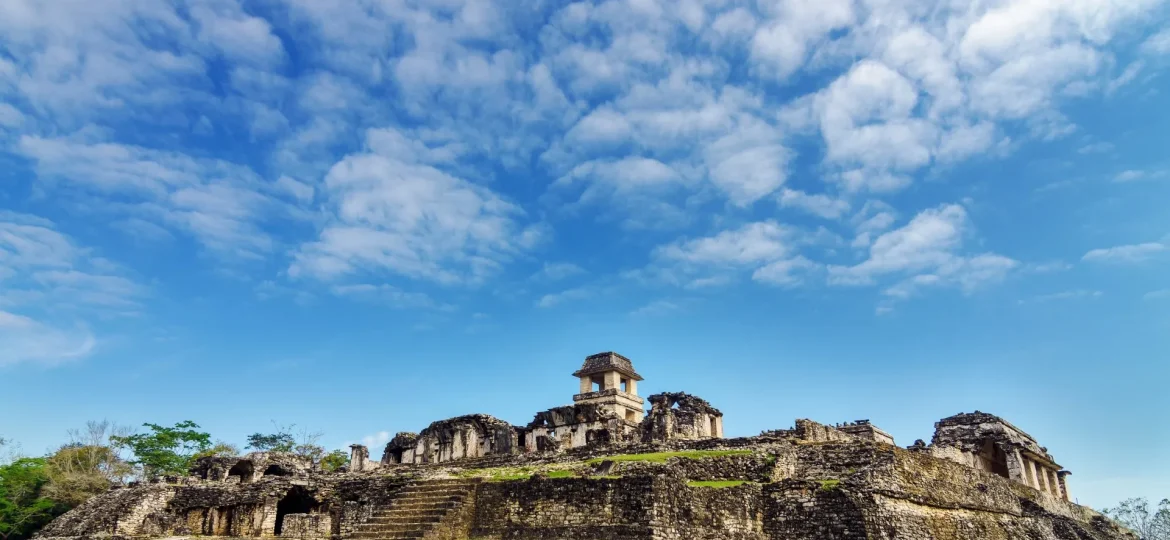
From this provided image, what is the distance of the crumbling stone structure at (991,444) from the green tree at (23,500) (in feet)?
Result: 115

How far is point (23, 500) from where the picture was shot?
104 ft

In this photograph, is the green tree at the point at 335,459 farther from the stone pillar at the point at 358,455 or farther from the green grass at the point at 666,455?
the green grass at the point at 666,455

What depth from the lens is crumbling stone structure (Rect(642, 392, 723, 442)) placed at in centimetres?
2545

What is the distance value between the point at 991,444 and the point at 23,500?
127ft

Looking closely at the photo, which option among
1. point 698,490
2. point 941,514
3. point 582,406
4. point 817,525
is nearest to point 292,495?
point 582,406

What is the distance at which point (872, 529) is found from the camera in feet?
47.0

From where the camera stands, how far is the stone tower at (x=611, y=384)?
119 feet

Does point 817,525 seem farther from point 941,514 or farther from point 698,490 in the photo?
point 941,514

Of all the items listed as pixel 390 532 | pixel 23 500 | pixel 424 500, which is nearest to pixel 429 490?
pixel 424 500

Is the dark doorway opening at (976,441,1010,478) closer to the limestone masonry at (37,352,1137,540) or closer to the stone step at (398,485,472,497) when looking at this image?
the limestone masonry at (37,352,1137,540)

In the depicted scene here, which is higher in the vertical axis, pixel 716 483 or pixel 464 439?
pixel 464 439

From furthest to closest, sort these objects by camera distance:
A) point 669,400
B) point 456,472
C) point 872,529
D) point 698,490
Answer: point 669,400, point 456,472, point 698,490, point 872,529

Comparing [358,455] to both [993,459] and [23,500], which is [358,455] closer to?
[23,500]

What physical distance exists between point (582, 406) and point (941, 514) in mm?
16070
